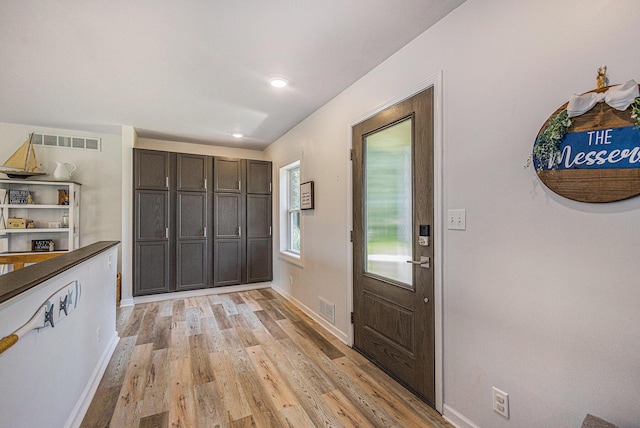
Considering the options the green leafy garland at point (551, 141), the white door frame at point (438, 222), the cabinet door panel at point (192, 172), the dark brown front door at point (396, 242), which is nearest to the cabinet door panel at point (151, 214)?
the cabinet door panel at point (192, 172)

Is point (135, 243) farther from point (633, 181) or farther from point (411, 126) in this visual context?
point (633, 181)

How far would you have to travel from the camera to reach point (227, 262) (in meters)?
4.46

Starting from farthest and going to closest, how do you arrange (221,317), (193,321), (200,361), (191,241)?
(191,241) → (221,317) → (193,321) → (200,361)

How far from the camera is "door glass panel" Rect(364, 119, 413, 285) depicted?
6.75ft

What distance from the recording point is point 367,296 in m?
2.45

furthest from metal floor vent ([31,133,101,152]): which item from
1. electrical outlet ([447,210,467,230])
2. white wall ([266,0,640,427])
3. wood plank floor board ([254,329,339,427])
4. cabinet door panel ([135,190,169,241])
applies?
electrical outlet ([447,210,467,230])

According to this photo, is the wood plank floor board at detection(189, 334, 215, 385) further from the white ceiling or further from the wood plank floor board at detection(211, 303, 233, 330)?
the white ceiling

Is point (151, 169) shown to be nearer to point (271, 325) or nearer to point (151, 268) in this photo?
point (151, 268)

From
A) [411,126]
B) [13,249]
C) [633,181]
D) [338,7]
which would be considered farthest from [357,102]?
[13,249]

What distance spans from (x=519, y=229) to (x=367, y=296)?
4.46ft

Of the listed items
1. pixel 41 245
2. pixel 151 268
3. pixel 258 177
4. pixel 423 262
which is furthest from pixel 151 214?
pixel 423 262

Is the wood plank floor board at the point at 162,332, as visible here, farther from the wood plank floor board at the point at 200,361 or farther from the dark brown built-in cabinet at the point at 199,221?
the dark brown built-in cabinet at the point at 199,221

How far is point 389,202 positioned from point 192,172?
321 centimetres

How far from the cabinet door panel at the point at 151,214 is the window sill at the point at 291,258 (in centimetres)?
169
